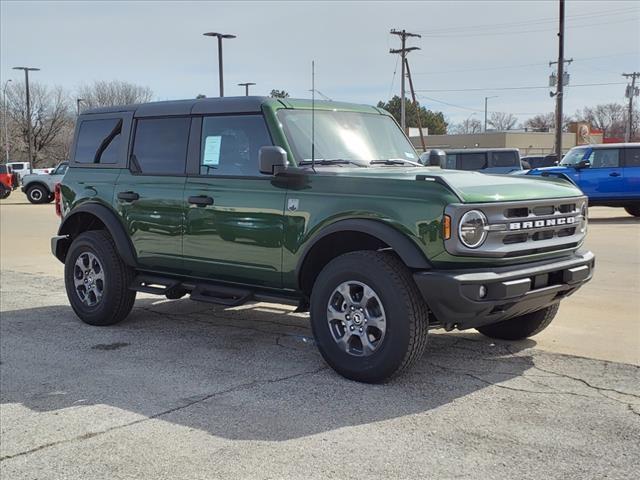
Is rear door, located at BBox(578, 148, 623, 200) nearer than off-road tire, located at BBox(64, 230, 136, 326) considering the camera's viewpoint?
No

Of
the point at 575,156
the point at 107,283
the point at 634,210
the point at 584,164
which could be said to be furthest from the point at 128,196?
the point at 634,210

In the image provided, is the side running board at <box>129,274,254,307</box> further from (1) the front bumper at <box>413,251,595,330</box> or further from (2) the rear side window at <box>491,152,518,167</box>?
(2) the rear side window at <box>491,152,518,167</box>

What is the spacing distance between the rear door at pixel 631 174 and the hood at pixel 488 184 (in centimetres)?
1284

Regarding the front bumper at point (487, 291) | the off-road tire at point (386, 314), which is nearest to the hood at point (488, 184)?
the front bumper at point (487, 291)

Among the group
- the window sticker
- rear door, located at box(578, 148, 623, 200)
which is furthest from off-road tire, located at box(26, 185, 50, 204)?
the window sticker

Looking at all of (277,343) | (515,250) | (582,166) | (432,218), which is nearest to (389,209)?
(432,218)

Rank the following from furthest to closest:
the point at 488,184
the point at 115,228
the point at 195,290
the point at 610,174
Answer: the point at 610,174, the point at 115,228, the point at 195,290, the point at 488,184

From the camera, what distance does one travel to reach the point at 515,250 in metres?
4.71

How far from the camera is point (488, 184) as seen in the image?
16.0 feet

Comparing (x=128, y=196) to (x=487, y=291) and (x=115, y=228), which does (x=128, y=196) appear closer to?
(x=115, y=228)

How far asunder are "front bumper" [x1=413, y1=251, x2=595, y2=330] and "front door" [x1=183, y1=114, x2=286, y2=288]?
1398 mm

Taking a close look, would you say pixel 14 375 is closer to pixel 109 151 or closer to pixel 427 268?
pixel 109 151

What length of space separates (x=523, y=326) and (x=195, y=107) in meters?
3.43

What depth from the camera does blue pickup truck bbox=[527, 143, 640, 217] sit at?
1728 centimetres
